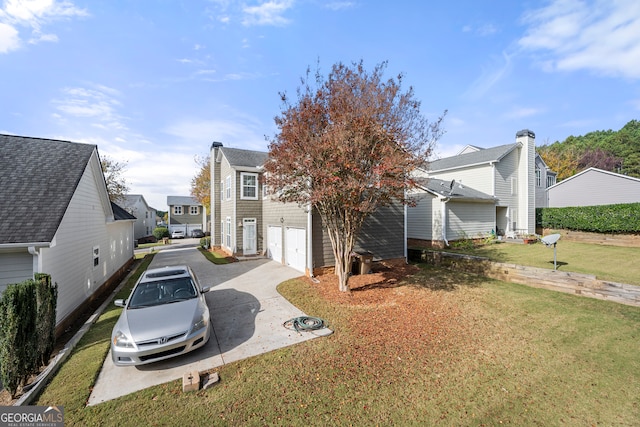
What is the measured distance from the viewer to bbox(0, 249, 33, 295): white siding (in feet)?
20.5

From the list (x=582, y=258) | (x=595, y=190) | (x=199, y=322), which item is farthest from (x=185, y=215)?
(x=595, y=190)

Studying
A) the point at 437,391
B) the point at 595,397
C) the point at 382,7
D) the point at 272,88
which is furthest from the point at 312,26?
the point at 595,397

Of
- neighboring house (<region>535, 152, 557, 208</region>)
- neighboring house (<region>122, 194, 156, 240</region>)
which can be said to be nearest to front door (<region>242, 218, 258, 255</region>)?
neighboring house (<region>535, 152, 557, 208</region>)

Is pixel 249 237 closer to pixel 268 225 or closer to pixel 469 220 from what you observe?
pixel 268 225

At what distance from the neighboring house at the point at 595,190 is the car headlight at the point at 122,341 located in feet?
103

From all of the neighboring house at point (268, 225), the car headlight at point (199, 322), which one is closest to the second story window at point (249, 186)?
the neighboring house at point (268, 225)

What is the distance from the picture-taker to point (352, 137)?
7426 mm

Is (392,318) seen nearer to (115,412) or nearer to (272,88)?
(115,412)

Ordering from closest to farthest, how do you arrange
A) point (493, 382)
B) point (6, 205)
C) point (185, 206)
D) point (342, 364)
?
point (493, 382) → point (342, 364) → point (6, 205) → point (185, 206)

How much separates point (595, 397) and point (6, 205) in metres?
13.4

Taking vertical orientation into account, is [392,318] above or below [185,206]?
below

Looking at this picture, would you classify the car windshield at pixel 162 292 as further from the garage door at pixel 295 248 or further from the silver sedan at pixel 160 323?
the garage door at pixel 295 248

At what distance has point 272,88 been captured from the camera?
8.50 m

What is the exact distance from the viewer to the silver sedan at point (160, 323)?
467 cm
